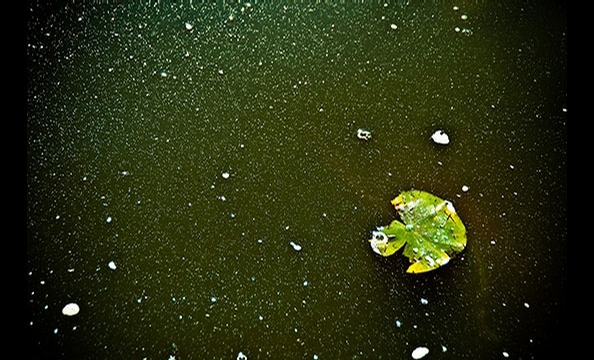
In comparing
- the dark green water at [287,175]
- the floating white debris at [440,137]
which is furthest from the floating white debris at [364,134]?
the floating white debris at [440,137]

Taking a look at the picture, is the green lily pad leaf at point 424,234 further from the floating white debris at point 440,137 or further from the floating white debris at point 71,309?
the floating white debris at point 71,309

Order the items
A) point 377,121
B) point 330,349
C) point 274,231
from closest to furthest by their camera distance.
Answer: point 330,349 < point 274,231 < point 377,121

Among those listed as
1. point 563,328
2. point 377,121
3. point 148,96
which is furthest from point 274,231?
point 563,328

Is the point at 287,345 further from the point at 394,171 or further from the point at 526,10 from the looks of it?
the point at 526,10

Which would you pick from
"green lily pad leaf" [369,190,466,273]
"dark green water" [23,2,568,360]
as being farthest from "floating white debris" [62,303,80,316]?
"green lily pad leaf" [369,190,466,273]

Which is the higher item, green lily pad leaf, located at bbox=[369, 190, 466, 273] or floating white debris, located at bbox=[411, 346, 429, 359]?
green lily pad leaf, located at bbox=[369, 190, 466, 273]

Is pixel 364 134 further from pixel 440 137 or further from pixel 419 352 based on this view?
pixel 419 352

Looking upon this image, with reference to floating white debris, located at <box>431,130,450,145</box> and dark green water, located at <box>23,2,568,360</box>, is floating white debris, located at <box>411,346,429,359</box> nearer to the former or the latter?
dark green water, located at <box>23,2,568,360</box>

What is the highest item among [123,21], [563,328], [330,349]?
[123,21]

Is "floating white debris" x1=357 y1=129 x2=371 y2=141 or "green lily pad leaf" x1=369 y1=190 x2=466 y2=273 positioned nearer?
"green lily pad leaf" x1=369 y1=190 x2=466 y2=273
